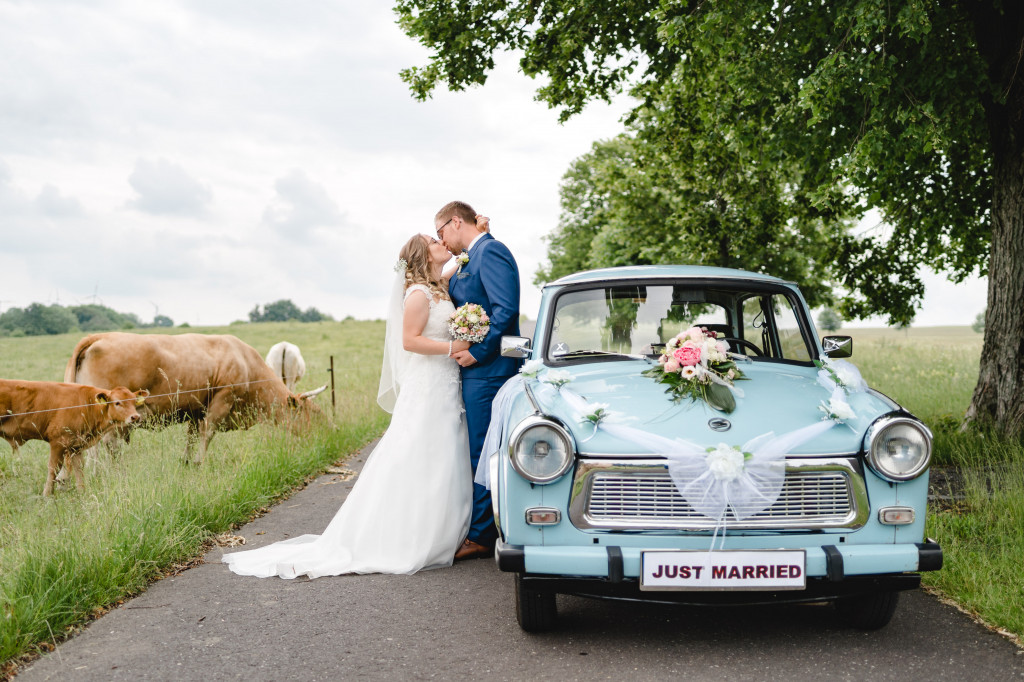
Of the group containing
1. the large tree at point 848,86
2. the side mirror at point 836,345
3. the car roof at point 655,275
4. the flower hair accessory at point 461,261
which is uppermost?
the large tree at point 848,86

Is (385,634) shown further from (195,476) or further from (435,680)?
(195,476)

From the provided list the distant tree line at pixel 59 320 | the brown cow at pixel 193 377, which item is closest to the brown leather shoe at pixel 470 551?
the brown cow at pixel 193 377

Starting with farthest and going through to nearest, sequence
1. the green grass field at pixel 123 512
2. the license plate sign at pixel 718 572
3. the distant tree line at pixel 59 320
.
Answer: the distant tree line at pixel 59 320
the green grass field at pixel 123 512
the license plate sign at pixel 718 572

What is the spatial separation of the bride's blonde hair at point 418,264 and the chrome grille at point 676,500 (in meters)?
2.58

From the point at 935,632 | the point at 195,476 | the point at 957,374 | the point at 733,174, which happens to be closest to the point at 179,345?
the point at 195,476

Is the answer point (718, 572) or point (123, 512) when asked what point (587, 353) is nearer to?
point (718, 572)

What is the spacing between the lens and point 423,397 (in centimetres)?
599

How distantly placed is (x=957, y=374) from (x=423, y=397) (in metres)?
16.8

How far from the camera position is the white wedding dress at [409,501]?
5555 millimetres

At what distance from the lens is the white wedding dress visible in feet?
18.2

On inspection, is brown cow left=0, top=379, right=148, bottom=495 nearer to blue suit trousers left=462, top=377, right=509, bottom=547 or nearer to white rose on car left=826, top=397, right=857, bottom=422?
blue suit trousers left=462, top=377, right=509, bottom=547

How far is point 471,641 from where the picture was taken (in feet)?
13.9

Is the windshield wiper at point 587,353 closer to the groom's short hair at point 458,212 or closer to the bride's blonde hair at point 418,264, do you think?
the bride's blonde hair at point 418,264

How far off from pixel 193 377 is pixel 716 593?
8.61m
